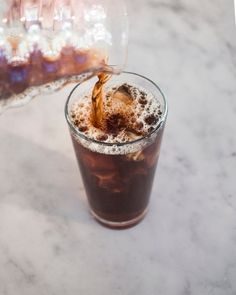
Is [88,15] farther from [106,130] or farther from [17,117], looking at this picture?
[17,117]

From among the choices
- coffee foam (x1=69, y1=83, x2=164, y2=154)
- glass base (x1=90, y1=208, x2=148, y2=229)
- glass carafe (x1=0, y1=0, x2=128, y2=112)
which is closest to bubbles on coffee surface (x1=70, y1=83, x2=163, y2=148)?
coffee foam (x1=69, y1=83, x2=164, y2=154)

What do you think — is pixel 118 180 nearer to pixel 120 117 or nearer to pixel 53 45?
pixel 120 117

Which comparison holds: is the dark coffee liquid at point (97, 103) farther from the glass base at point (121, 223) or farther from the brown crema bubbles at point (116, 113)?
the glass base at point (121, 223)

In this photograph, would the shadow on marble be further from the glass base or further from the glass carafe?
the glass carafe

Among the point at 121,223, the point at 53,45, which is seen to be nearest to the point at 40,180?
the point at 121,223

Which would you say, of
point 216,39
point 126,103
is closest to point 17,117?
point 126,103

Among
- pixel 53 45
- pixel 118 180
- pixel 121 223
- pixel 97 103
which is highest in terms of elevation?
pixel 53 45
